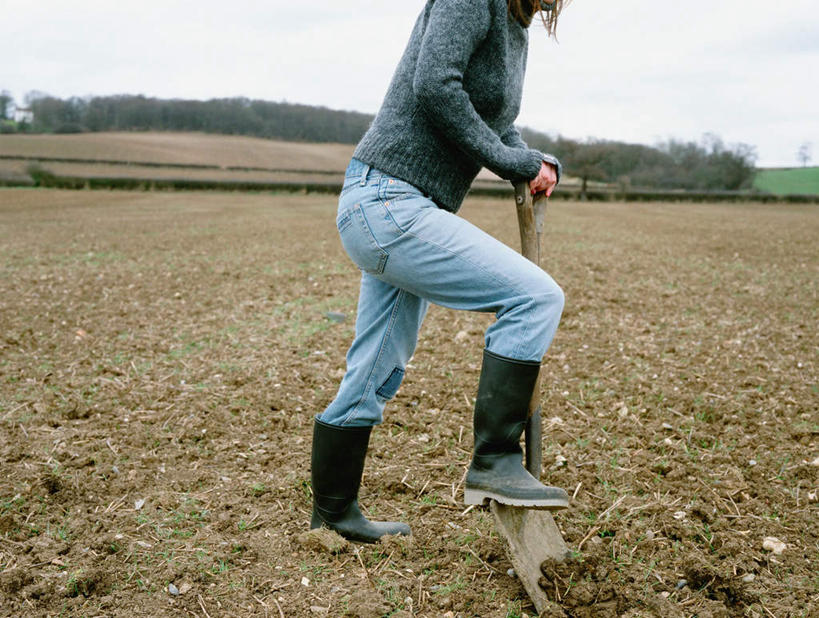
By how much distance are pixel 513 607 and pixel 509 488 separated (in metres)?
0.44

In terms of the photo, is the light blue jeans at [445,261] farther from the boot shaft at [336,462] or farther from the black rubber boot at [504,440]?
the boot shaft at [336,462]

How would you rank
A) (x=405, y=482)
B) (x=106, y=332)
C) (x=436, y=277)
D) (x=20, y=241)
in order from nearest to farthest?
1. (x=436, y=277)
2. (x=405, y=482)
3. (x=106, y=332)
4. (x=20, y=241)

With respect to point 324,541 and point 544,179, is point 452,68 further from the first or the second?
point 324,541

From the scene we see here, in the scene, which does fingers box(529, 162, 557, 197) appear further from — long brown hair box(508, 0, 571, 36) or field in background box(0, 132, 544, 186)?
field in background box(0, 132, 544, 186)

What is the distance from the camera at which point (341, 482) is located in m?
2.52

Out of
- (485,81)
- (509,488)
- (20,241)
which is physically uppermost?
(485,81)

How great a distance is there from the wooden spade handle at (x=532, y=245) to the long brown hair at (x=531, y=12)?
519 millimetres

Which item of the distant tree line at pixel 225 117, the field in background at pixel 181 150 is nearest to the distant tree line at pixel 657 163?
the field in background at pixel 181 150

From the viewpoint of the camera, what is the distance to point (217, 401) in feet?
13.5

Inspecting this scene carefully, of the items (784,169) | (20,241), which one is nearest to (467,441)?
(20,241)

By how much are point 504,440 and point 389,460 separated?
1335mm

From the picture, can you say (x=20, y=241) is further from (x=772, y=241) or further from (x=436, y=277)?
(x=772, y=241)

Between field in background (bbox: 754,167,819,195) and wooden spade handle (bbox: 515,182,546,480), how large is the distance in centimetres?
4578

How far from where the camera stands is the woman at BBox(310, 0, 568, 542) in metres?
1.98
